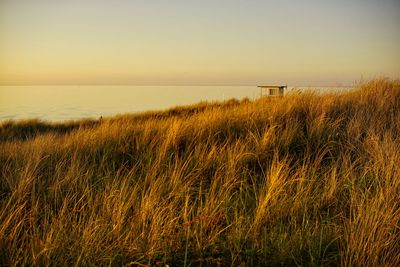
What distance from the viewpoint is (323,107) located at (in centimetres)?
592

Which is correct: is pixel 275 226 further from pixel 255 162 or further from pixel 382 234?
pixel 255 162

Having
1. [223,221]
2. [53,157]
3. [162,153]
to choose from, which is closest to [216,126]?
[162,153]

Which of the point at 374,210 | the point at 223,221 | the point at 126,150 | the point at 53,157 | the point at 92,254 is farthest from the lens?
the point at 126,150

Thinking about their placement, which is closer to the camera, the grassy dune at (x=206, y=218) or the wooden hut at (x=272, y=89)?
the grassy dune at (x=206, y=218)

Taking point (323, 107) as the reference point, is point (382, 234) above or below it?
below

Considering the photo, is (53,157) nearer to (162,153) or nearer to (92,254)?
(162,153)

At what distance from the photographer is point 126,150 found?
14.8 feet

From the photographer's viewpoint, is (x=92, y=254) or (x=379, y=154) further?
(x=379, y=154)

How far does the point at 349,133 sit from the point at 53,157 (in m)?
3.86

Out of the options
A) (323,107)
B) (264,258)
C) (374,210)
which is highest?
(323,107)

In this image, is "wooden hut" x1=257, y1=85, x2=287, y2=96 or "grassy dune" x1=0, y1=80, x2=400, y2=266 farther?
"wooden hut" x1=257, y1=85, x2=287, y2=96

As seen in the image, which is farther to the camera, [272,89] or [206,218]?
[272,89]

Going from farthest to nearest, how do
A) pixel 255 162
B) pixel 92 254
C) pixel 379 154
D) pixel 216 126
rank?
pixel 216 126, pixel 255 162, pixel 379 154, pixel 92 254

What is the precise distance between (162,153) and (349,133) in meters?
2.57
